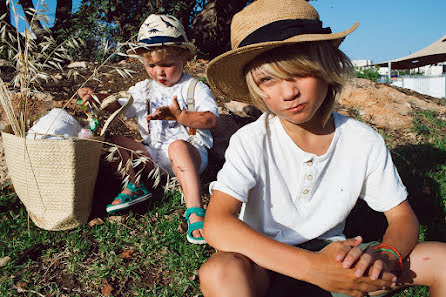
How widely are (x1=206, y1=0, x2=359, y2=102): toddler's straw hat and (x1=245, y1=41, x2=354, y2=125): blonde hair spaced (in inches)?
2.0

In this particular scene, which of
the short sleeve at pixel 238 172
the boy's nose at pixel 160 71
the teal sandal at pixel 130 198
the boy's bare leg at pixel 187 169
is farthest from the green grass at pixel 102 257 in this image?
the boy's nose at pixel 160 71

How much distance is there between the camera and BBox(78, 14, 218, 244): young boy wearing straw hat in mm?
2844

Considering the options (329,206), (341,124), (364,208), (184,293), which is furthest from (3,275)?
(364,208)

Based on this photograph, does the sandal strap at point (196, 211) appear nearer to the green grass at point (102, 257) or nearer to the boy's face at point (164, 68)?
the green grass at point (102, 257)

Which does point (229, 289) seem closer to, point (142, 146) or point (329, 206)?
point (329, 206)

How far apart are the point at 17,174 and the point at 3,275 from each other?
0.69 m

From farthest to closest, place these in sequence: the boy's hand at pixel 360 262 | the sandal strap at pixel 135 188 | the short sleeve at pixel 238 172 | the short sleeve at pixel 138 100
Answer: the short sleeve at pixel 138 100 < the sandal strap at pixel 135 188 < the short sleeve at pixel 238 172 < the boy's hand at pixel 360 262

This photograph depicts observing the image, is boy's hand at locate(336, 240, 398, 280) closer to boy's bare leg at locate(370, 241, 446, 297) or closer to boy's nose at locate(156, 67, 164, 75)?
boy's bare leg at locate(370, 241, 446, 297)

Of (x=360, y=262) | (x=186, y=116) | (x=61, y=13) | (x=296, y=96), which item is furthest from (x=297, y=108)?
(x=61, y=13)

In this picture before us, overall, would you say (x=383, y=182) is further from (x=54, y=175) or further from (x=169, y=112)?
(x=54, y=175)

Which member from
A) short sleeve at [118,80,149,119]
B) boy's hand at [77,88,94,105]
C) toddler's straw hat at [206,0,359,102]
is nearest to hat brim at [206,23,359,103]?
toddler's straw hat at [206,0,359,102]

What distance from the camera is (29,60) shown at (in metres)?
2.56

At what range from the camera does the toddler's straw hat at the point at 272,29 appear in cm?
163

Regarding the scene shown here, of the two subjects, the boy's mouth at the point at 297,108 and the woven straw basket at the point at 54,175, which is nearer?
the boy's mouth at the point at 297,108
